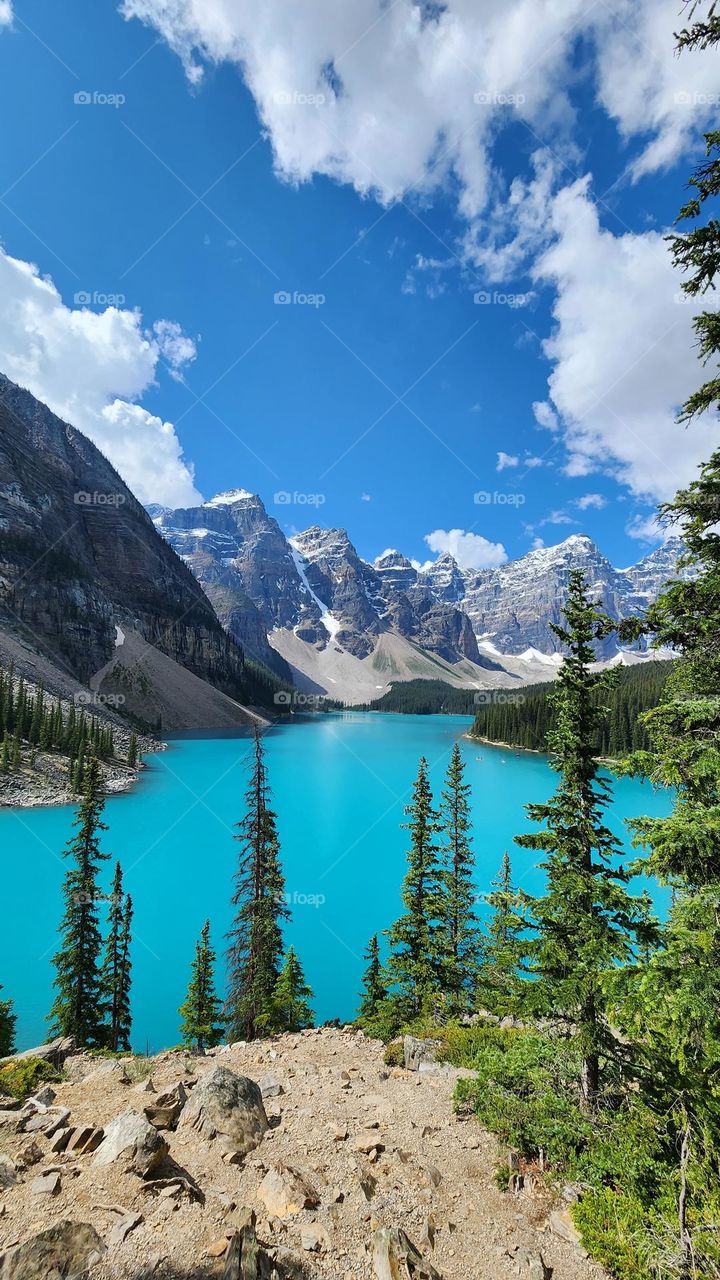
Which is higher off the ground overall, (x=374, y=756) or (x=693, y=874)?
(x=693, y=874)

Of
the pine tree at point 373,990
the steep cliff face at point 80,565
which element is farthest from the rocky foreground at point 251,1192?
the steep cliff face at point 80,565

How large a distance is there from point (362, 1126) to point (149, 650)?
150m

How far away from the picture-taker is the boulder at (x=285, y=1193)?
596 centimetres

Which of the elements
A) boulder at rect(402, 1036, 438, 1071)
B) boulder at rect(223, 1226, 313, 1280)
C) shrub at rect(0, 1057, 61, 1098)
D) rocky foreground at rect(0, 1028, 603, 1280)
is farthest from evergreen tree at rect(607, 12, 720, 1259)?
shrub at rect(0, 1057, 61, 1098)

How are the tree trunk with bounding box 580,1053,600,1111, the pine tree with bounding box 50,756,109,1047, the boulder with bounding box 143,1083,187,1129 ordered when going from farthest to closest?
1. the pine tree with bounding box 50,756,109,1047
2. the boulder with bounding box 143,1083,187,1129
3. the tree trunk with bounding box 580,1053,600,1111

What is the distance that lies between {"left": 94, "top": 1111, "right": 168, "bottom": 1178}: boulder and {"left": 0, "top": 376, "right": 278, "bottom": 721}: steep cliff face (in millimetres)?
115212

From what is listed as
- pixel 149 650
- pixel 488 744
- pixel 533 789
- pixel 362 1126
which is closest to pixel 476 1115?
pixel 362 1126

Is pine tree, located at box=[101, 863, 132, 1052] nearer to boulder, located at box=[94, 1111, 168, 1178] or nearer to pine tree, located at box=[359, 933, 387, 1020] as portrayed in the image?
pine tree, located at box=[359, 933, 387, 1020]

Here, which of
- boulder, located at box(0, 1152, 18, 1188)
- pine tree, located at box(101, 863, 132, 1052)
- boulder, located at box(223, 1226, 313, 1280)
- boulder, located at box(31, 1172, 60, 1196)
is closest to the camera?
boulder, located at box(223, 1226, 313, 1280)

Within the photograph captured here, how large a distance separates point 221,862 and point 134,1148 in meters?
35.4

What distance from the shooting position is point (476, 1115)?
8.95 meters

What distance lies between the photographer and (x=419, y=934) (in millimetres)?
16938

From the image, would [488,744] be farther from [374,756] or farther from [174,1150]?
[174,1150]

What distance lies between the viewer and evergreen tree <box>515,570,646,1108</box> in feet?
23.3
